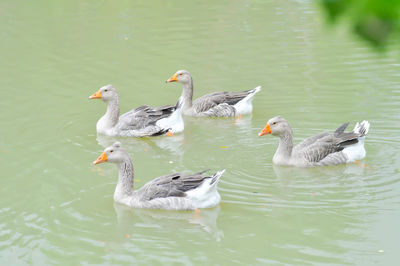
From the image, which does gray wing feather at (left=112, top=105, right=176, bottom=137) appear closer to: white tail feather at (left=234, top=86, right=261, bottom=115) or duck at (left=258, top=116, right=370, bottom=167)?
white tail feather at (left=234, top=86, right=261, bottom=115)

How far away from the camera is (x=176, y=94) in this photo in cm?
1473

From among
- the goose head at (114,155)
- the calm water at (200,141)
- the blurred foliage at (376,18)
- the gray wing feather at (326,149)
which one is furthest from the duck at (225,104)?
the blurred foliage at (376,18)

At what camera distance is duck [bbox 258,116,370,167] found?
9883mm

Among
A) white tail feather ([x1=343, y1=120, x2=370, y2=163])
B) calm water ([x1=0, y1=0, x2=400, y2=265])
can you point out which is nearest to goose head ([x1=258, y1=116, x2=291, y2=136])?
calm water ([x1=0, y1=0, x2=400, y2=265])

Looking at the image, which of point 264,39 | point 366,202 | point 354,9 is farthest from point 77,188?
point 264,39

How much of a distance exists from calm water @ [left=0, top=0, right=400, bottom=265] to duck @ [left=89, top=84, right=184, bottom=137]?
0.23 metres

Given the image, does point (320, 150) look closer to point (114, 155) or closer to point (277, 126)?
point (277, 126)

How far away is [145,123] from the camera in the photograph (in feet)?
39.0

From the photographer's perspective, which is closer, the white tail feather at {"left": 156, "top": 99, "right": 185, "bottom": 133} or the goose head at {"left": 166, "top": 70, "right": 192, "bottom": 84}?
the white tail feather at {"left": 156, "top": 99, "right": 185, "bottom": 133}

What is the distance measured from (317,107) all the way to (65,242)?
6888 millimetres

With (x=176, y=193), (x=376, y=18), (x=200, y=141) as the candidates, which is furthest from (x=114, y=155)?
(x=376, y=18)

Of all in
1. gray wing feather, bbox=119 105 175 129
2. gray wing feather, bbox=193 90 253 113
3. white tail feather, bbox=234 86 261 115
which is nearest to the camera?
gray wing feather, bbox=119 105 175 129

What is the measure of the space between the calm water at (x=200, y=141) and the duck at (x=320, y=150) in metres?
0.19

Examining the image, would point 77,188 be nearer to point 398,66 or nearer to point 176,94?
point 176,94
